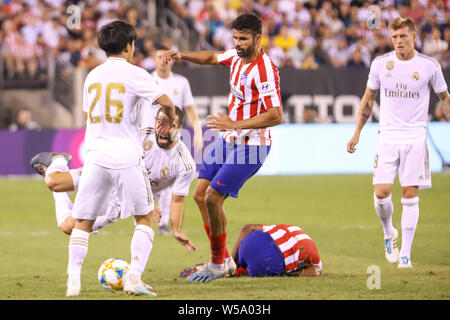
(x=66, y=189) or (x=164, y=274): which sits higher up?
(x=66, y=189)

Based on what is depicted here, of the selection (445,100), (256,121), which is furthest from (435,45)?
(256,121)

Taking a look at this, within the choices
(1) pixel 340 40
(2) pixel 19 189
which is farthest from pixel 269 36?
(2) pixel 19 189

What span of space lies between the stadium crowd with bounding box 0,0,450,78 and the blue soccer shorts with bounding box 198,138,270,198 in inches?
493

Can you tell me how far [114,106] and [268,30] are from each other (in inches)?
665

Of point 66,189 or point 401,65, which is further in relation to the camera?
point 401,65

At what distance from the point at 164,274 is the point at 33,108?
1393 cm

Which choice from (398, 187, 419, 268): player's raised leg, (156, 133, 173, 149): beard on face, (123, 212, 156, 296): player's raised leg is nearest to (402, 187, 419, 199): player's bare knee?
(398, 187, 419, 268): player's raised leg

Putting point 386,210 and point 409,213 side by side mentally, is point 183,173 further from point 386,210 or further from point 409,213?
point 409,213

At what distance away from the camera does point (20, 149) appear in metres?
19.0

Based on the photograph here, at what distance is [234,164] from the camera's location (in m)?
7.46

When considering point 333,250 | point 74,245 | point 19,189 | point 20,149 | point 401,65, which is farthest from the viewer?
point 20,149

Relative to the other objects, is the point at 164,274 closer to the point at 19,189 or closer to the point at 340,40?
the point at 19,189

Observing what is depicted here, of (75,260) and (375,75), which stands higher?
(375,75)

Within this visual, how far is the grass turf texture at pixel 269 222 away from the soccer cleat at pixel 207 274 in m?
0.13
